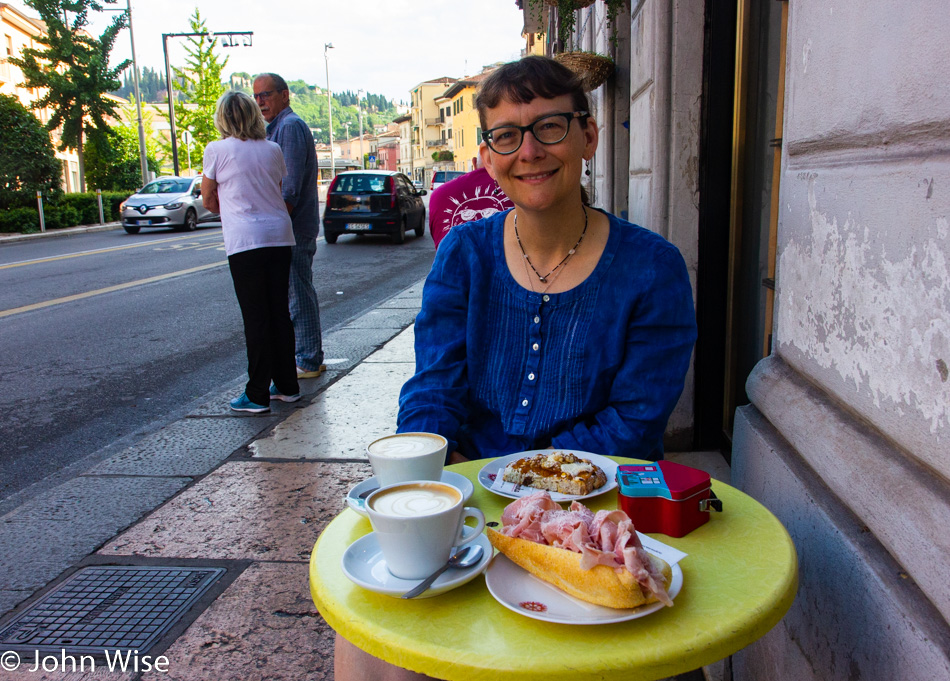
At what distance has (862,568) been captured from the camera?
1406mm

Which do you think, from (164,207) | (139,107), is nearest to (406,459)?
(164,207)

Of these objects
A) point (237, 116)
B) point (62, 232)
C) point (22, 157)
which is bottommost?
point (62, 232)

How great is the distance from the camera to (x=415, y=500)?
1.24 m

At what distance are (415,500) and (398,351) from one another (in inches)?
218

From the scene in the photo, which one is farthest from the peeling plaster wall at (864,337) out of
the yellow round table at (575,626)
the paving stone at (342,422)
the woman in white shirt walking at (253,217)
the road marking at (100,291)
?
the road marking at (100,291)

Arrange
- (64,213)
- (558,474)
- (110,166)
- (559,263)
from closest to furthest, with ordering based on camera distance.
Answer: (558,474) → (559,263) → (64,213) → (110,166)

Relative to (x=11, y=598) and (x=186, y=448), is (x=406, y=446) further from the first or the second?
(x=186, y=448)

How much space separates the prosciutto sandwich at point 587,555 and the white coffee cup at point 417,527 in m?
0.09

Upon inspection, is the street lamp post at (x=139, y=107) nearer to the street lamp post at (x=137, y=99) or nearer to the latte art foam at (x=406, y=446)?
the street lamp post at (x=137, y=99)

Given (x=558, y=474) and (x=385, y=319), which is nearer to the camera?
(x=558, y=474)

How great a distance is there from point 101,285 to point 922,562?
12263 mm

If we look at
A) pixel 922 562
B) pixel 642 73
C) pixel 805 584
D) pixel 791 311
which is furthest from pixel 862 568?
pixel 642 73

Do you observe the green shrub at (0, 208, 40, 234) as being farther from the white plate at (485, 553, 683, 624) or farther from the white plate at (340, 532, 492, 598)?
the white plate at (485, 553, 683, 624)

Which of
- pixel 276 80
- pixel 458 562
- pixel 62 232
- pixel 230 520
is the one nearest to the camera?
pixel 458 562
